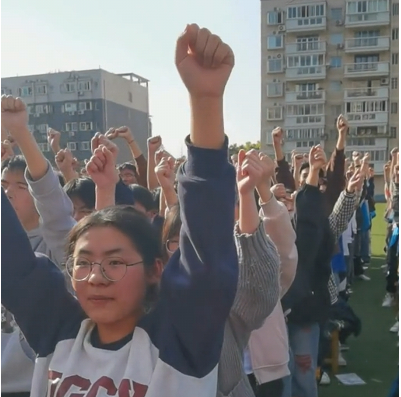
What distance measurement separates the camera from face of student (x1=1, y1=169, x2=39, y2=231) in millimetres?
1987

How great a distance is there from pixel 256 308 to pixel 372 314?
4.25m

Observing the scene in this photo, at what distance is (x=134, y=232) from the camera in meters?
1.27

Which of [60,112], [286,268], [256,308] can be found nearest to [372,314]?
[286,268]

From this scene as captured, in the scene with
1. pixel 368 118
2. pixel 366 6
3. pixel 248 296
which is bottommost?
pixel 248 296

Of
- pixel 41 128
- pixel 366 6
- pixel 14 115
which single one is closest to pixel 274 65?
pixel 366 6

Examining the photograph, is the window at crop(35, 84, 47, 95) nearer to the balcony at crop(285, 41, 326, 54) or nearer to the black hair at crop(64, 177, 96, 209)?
the balcony at crop(285, 41, 326, 54)

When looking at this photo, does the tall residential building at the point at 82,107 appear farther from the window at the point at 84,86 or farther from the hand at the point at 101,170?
the hand at the point at 101,170

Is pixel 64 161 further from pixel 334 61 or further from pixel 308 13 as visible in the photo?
pixel 308 13

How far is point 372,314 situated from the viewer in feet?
17.5

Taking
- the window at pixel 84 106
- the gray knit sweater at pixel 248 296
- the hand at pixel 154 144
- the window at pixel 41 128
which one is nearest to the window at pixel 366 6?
the window at pixel 84 106

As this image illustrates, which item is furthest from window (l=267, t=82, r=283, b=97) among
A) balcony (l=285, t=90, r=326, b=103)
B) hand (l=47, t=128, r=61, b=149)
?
hand (l=47, t=128, r=61, b=149)

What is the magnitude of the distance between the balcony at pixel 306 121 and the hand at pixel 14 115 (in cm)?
3279

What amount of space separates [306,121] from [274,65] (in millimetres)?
3949

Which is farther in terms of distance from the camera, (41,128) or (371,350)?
(41,128)
